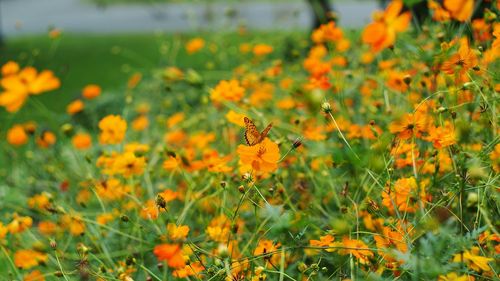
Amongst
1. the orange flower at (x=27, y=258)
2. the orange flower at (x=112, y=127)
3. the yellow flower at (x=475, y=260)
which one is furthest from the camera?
the orange flower at (x=112, y=127)

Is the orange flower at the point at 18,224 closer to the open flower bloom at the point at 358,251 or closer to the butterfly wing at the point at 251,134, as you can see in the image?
the butterfly wing at the point at 251,134

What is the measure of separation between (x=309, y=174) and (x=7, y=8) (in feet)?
42.3

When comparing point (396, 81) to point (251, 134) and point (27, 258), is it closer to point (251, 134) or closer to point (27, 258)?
point (251, 134)

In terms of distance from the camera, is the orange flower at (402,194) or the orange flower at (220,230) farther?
the orange flower at (220,230)

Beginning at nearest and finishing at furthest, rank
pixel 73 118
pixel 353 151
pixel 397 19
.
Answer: pixel 353 151 → pixel 397 19 → pixel 73 118

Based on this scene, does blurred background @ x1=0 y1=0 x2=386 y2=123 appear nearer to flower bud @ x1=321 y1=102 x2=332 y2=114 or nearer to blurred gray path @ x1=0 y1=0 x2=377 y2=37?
blurred gray path @ x1=0 y1=0 x2=377 y2=37

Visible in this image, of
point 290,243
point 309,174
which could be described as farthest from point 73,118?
point 290,243

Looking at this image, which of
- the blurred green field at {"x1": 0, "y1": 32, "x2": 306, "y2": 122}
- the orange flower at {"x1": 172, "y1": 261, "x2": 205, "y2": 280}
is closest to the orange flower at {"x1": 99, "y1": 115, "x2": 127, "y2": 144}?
the orange flower at {"x1": 172, "y1": 261, "x2": 205, "y2": 280}

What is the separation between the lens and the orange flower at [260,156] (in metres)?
1.05

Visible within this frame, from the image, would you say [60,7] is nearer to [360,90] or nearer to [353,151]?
[360,90]

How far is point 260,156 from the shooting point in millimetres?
1066

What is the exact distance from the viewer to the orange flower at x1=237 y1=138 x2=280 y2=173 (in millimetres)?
1048

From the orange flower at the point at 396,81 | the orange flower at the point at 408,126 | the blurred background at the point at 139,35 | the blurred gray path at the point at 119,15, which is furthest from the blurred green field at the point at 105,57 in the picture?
the orange flower at the point at 408,126

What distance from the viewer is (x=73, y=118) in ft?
11.7
